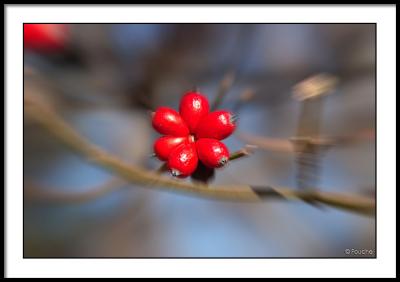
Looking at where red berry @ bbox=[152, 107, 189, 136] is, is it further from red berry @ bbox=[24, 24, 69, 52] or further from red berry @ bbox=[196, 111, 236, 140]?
red berry @ bbox=[24, 24, 69, 52]

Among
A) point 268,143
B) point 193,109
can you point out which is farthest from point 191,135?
point 268,143

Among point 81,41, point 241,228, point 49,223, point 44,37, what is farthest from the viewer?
point 241,228

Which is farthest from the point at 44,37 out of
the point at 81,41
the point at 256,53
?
the point at 256,53

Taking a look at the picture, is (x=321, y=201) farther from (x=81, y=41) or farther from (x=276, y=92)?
(x=81, y=41)

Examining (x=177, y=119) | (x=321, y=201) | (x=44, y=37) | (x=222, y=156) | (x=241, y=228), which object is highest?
(x=44, y=37)

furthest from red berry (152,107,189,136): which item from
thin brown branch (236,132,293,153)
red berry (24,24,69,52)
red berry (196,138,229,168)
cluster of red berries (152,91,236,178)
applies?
red berry (24,24,69,52)

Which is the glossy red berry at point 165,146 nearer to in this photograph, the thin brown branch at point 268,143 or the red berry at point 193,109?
the red berry at point 193,109

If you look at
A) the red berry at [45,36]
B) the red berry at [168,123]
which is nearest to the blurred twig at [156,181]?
the red berry at [168,123]
